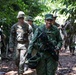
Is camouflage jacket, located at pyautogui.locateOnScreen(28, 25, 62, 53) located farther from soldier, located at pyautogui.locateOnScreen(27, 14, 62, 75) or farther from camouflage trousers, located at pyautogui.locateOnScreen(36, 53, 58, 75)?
camouflage trousers, located at pyautogui.locateOnScreen(36, 53, 58, 75)

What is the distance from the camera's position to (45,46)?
7.81m

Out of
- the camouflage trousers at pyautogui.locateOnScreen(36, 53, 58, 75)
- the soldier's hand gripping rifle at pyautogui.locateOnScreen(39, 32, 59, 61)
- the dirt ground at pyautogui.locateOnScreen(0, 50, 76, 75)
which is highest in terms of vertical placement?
the soldier's hand gripping rifle at pyautogui.locateOnScreen(39, 32, 59, 61)

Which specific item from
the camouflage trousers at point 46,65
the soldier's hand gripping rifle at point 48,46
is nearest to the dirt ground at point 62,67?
the camouflage trousers at point 46,65

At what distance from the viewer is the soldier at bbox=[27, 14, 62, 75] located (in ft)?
25.5

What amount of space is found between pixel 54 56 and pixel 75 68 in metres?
5.17

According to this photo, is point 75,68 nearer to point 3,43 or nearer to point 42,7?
point 3,43

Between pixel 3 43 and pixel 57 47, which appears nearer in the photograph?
pixel 57 47

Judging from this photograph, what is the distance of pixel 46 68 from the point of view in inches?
311

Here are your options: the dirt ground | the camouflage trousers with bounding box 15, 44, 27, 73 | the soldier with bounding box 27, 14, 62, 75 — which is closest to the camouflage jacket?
the soldier with bounding box 27, 14, 62, 75

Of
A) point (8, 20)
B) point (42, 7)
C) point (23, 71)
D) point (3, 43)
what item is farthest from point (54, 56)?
point (42, 7)

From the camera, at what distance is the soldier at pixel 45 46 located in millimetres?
7762

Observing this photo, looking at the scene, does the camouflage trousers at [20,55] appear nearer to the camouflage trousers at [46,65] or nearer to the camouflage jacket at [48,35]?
the camouflage trousers at [46,65]

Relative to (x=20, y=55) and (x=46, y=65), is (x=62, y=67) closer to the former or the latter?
(x=20, y=55)

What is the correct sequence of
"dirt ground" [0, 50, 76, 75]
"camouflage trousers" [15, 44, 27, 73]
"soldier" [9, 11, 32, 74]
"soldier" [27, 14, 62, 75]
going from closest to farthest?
"soldier" [27, 14, 62, 75]
"camouflage trousers" [15, 44, 27, 73]
"soldier" [9, 11, 32, 74]
"dirt ground" [0, 50, 76, 75]
